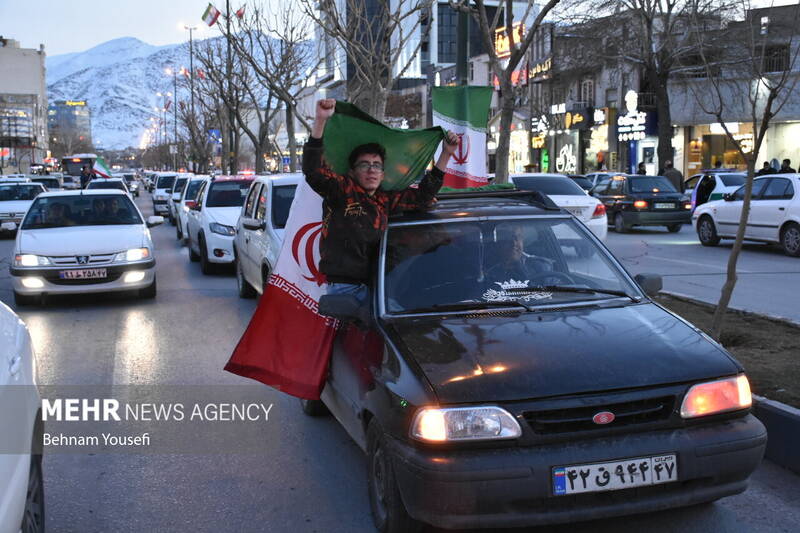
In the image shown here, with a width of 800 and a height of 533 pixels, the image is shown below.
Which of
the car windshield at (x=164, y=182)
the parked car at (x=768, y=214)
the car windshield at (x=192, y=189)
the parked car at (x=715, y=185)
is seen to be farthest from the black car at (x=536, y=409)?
the car windshield at (x=164, y=182)

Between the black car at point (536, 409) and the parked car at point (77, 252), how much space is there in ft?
24.3

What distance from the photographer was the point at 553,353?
390 centimetres

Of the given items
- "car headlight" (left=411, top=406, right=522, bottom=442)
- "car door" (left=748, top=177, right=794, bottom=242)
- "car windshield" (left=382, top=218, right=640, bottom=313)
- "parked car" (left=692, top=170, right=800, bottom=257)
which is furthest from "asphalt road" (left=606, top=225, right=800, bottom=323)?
"car headlight" (left=411, top=406, right=522, bottom=442)

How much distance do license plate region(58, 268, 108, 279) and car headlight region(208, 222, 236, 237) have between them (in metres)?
3.33

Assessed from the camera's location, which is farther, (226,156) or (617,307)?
(226,156)

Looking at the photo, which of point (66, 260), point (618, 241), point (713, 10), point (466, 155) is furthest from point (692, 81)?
point (66, 260)

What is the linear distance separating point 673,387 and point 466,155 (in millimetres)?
7361

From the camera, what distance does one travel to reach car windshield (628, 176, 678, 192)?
23.1 metres

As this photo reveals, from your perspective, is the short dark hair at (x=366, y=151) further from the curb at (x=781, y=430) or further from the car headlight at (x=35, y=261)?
the car headlight at (x=35, y=261)

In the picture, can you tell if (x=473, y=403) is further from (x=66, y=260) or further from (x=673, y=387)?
(x=66, y=260)

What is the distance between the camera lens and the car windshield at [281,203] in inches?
404

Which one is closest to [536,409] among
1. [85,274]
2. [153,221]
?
[85,274]

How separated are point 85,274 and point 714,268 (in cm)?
1023

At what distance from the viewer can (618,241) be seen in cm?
2095
